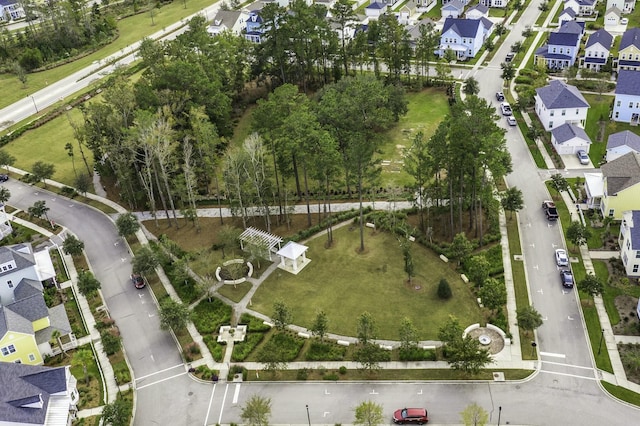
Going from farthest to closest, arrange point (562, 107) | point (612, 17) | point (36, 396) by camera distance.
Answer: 1. point (612, 17)
2. point (562, 107)
3. point (36, 396)

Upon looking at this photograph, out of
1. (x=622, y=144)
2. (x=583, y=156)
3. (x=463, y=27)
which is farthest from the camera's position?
(x=463, y=27)

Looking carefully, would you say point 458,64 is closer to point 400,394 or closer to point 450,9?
point 450,9

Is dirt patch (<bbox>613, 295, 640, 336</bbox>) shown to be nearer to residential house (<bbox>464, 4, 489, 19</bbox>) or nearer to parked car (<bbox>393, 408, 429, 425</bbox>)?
parked car (<bbox>393, 408, 429, 425</bbox>)

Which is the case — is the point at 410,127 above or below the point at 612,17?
below

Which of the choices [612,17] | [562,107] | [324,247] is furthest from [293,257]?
[612,17]

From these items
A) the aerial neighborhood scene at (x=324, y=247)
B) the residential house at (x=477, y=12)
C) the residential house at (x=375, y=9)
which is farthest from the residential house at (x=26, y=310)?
the residential house at (x=477, y=12)

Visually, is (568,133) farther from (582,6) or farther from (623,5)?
(623,5)

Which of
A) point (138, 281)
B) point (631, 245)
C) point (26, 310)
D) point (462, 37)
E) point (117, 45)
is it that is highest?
point (117, 45)
